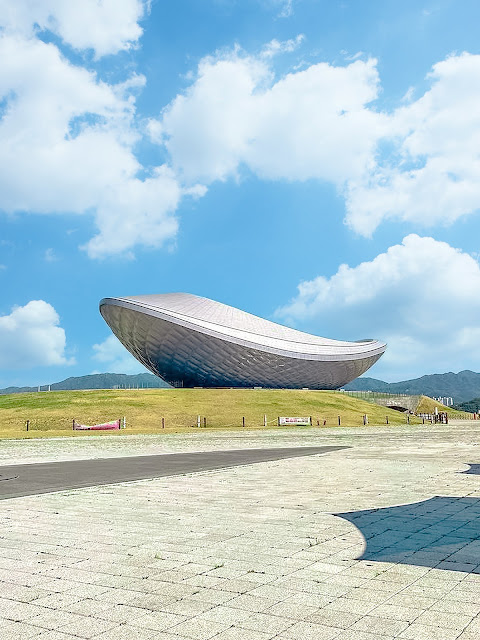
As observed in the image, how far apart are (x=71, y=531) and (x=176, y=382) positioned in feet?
234

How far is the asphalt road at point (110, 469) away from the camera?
470 inches

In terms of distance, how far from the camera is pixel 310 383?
81.5m

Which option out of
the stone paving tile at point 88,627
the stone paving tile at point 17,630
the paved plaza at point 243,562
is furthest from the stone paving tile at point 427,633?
the stone paving tile at point 17,630

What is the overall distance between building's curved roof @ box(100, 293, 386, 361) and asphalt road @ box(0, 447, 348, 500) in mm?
50230

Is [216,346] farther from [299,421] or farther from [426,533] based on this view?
[426,533]

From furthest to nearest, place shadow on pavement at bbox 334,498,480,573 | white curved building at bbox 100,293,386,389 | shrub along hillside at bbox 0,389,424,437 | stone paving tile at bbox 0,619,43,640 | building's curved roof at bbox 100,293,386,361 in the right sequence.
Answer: white curved building at bbox 100,293,386,389
building's curved roof at bbox 100,293,386,361
shrub along hillside at bbox 0,389,424,437
shadow on pavement at bbox 334,498,480,573
stone paving tile at bbox 0,619,43,640

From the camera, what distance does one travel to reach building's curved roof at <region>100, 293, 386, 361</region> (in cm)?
6969

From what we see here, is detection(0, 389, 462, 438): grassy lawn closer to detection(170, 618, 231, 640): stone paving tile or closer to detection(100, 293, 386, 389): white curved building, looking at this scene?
detection(100, 293, 386, 389): white curved building

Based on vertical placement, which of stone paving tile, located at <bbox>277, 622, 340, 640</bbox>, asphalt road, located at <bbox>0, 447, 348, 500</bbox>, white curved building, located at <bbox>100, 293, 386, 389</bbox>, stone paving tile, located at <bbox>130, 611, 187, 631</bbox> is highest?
white curved building, located at <bbox>100, 293, 386, 389</bbox>

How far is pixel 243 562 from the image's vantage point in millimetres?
5930

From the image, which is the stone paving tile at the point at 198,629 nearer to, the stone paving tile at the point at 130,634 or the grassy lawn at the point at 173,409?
the stone paving tile at the point at 130,634

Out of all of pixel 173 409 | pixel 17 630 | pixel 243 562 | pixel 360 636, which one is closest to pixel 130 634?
pixel 17 630

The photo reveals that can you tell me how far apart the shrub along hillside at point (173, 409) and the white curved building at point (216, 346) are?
13.5 meters

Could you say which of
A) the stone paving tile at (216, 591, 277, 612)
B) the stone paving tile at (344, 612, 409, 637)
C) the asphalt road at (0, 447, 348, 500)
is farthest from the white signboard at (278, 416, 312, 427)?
the stone paving tile at (344, 612, 409, 637)
